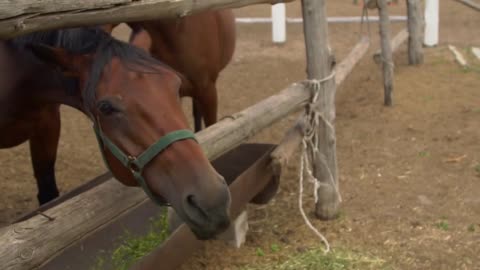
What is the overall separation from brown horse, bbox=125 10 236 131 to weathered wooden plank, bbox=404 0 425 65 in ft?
11.2

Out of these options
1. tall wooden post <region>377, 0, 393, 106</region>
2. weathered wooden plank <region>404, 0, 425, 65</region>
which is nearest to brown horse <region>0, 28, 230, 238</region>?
tall wooden post <region>377, 0, 393, 106</region>

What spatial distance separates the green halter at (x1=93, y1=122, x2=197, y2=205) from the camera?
183cm

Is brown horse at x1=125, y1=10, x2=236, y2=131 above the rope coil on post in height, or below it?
above

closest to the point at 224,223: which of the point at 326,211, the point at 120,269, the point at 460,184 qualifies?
the point at 120,269

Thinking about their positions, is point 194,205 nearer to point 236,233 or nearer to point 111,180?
point 111,180

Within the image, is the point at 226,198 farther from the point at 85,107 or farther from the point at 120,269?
the point at 120,269

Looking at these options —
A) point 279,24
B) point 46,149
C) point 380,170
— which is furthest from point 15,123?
point 279,24

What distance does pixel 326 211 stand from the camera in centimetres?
354

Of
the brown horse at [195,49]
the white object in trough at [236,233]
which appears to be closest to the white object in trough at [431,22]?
the brown horse at [195,49]

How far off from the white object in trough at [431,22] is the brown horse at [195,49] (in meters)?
5.01

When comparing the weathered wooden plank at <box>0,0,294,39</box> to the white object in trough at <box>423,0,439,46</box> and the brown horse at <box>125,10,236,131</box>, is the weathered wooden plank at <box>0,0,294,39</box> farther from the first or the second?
the white object in trough at <box>423,0,439,46</box>

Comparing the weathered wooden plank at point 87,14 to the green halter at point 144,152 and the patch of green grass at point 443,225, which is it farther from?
the patch of green grass at point 443,225

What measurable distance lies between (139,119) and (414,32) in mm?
5877

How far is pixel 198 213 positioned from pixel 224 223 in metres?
0.09
